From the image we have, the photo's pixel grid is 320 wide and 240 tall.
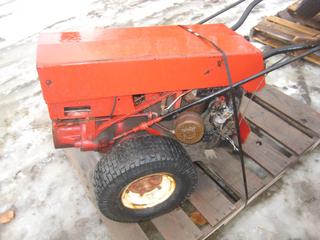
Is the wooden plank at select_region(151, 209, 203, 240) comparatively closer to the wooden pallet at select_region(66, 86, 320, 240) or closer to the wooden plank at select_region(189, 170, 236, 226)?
the wooden pallet at select_region(66, 86, 320, 240)

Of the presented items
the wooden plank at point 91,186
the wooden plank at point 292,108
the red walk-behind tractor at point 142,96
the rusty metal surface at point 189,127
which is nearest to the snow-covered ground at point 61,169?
the wooden plank at point 91,186

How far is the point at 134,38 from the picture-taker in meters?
1.78

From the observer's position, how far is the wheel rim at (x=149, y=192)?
192 centimetres

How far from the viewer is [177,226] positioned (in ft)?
6.58

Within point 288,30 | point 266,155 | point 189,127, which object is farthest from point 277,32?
point 189,127

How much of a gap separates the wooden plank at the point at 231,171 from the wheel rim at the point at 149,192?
0.44 metres

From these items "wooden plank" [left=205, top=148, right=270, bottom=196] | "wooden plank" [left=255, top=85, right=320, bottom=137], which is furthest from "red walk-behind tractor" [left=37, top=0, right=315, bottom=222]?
"wooden plank" [left=255, top=85, right=320, bottom=137]

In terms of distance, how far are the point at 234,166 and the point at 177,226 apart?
601mm

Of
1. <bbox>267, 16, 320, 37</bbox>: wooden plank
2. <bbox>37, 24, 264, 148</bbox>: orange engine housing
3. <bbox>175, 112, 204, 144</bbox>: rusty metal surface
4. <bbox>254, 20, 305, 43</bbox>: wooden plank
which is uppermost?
<bbox>37, 24, 264, 148</bbox>: orange engine housing

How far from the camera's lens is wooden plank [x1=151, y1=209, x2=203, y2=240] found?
1.96 metres

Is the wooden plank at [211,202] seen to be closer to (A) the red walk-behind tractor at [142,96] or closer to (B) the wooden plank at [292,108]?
(A) the red walk-behind tractor at [142,96]

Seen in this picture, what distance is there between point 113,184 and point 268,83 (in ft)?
6.38

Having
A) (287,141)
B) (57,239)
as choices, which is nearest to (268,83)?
(287,141)

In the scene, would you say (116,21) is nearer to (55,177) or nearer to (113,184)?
(55,177)
